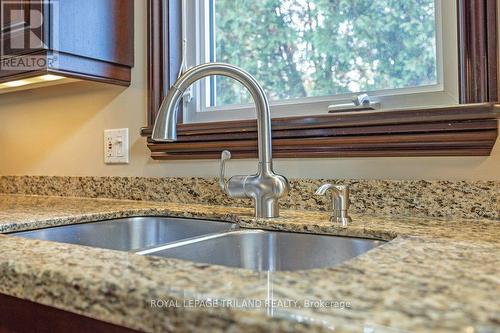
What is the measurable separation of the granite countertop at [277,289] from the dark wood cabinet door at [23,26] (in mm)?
722

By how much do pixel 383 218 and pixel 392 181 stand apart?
0.09 meters

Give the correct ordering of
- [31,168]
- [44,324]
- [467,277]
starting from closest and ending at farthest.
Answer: [467,277]
[44,324]
[31,168]

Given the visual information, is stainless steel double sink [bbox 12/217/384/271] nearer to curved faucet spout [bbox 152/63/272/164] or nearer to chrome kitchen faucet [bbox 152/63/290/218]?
chrome kitchen faucet [bbox 152/63/290/218]

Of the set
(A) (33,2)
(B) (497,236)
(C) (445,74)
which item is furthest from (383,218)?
(A) (33,2)

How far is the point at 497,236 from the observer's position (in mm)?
696

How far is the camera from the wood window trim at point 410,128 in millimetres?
869

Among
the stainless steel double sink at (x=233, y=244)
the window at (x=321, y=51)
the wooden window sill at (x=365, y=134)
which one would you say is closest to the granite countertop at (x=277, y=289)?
the stainless steel double sink at (x=233, y=244)

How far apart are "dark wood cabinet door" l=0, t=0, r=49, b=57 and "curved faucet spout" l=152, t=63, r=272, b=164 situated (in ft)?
1.51

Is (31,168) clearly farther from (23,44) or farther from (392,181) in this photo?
(392,181)

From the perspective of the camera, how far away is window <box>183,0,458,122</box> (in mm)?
1026

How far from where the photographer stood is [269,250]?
892 mm

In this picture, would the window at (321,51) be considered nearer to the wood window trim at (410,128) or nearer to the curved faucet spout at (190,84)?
the wood window trim at (410,128)

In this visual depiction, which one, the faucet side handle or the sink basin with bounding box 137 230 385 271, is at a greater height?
the faucet side handle

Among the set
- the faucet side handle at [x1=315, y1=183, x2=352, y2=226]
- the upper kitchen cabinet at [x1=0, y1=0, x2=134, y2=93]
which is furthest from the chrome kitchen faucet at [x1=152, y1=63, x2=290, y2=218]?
the upper kitchen cabinet at [x1=0, y1=0, x2=134, y2=93]
